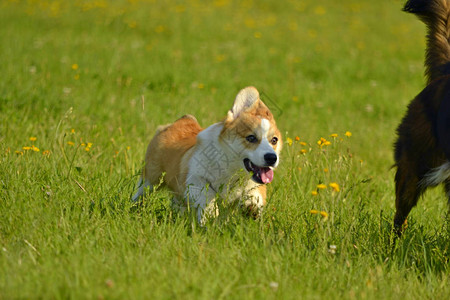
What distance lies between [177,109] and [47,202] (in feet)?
10.2

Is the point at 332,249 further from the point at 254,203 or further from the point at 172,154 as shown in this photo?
the point at 172,154

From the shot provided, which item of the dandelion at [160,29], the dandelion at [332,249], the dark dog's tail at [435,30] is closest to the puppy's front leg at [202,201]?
the dandelion at [332,249]

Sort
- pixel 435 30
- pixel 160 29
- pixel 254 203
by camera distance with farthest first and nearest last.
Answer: pixel 160 29 < pixel 435 30 < pixel 254 203

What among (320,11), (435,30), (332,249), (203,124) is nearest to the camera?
(332,249)

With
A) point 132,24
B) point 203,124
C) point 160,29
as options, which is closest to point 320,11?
point 160,29

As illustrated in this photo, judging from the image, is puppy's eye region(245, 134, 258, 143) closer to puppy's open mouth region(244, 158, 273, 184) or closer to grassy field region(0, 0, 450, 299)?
puppy's open mouth region(244, 158, 273, 184)

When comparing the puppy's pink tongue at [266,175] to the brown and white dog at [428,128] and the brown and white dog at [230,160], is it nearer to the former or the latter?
the brown and white dog at [230,160]

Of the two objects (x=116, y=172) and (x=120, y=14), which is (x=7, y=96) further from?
(x=120, y=14)

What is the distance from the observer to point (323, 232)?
3.62 m

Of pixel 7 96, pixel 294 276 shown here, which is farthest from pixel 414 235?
pixel 7 96

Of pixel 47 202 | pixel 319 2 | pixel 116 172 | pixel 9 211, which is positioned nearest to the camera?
pixel 9 211

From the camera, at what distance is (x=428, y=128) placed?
4.02 meters

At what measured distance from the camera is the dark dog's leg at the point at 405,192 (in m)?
4.18

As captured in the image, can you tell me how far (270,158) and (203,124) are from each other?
2.42 m
